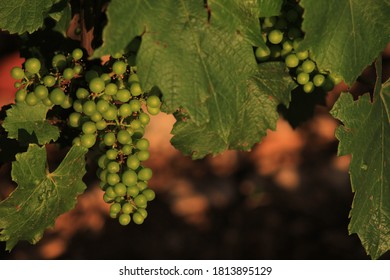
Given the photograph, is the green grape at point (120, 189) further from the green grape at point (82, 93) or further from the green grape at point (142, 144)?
the green grape at point (82, 93)

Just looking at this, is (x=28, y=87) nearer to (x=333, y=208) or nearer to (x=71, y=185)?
(x=71, y=185)

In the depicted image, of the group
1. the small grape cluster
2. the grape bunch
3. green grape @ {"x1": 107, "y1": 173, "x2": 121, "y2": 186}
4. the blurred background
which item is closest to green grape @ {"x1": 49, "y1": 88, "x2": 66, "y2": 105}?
the grape bunch

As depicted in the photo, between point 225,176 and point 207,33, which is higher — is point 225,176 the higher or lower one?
the lower one

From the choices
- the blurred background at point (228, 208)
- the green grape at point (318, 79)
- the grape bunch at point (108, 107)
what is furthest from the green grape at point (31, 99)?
the blurred background at point (228, 208)

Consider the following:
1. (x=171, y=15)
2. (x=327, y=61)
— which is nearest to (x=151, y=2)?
(x=171, y=15)

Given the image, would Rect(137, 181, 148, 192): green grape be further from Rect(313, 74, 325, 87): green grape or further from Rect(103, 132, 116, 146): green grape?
Rect(313, 74, 325, 87): green grape
